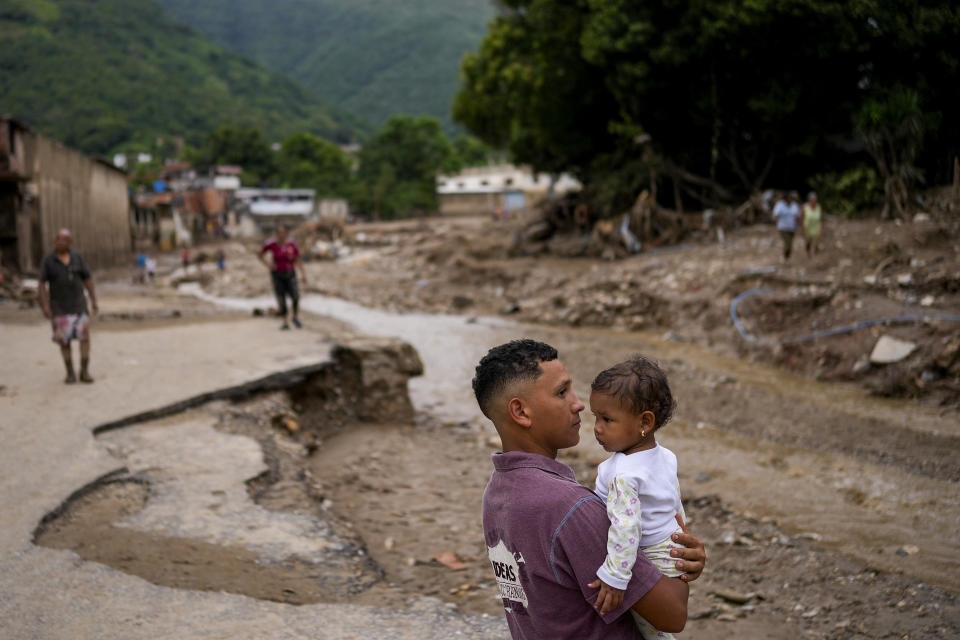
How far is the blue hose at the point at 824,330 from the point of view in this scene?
36.7ft

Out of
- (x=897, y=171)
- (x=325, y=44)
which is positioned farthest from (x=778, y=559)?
(x=325, y=44)

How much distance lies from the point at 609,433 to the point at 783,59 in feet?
66.4

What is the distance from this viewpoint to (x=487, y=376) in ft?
6.76

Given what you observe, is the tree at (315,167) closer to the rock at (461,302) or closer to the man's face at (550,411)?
the rock at (461,302)

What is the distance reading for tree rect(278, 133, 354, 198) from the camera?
61062 millimetres

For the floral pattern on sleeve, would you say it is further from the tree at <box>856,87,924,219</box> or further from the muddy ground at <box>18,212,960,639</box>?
the tree at <box>856,87,924,219</box>

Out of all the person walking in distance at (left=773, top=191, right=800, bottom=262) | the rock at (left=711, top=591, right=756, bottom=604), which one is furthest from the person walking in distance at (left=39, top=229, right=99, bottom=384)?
the person walking in distance at (left=773, top=191, right=800, bottom=262)

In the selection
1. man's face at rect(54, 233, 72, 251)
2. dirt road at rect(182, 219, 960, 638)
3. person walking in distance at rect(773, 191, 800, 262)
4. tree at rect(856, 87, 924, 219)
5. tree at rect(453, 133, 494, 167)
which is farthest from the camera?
tree at rect(453, 133, 494, 167)

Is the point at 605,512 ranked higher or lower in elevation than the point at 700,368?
higher

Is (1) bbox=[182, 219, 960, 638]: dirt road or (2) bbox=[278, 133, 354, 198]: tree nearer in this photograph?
(1) bbox=[182, 219, 960, 638]: dirt road

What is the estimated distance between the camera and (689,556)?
194 centimetres

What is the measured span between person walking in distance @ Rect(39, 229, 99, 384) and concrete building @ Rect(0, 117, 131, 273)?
14088 mm

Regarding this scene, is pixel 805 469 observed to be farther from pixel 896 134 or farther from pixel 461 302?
pixel 461 302

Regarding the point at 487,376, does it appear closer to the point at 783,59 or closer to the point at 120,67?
the point at 783,59
